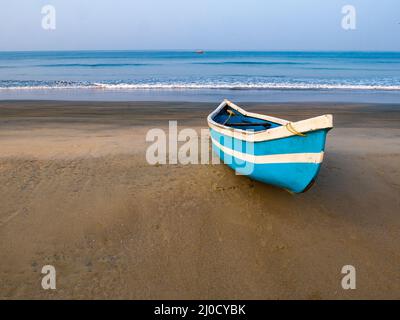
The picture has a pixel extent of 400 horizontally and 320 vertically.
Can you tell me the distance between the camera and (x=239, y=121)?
797 cm

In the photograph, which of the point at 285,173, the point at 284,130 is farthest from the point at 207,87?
the point at 284,130

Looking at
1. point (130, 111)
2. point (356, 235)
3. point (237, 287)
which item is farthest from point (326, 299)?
point (130, 111)

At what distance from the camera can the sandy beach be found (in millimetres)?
3686

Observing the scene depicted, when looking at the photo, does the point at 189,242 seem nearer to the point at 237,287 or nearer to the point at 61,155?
the point at 237,287

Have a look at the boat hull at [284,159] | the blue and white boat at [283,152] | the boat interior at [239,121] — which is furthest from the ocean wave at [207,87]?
the boat hull at [284,159]

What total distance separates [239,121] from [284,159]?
12.1 feet

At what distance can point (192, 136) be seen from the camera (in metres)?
8.77

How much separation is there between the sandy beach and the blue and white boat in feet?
1.65

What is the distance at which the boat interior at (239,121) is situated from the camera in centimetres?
701

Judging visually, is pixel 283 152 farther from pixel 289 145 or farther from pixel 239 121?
pixel 239 121

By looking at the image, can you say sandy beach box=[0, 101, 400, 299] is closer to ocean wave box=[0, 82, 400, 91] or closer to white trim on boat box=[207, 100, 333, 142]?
white trim on boat box=[207, 100, 333, 142]

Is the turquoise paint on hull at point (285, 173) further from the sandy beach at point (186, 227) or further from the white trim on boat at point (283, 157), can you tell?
the sandy beach at point (186, 227)

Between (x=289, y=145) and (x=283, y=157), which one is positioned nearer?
(x=289, y=145)

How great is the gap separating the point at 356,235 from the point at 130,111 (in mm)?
9603
